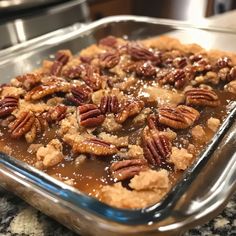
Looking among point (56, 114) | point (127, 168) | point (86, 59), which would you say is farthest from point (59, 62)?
point (127, 168)

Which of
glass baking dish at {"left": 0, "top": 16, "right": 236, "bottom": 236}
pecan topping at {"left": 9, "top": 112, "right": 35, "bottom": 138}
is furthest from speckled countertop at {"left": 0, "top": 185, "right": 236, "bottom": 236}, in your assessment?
pecan topping at {"left": 9, "top": 112, "right": 35, "bottom": 138}

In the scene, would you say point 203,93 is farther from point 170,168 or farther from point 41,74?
point 41,74

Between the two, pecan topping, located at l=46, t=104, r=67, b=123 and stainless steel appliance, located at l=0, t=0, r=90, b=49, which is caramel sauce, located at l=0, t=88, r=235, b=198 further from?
stainless steel appliance, located at l=0, t=0, r=90, b=49

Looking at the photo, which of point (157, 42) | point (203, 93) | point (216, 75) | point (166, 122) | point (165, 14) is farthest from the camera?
point (165, 14)

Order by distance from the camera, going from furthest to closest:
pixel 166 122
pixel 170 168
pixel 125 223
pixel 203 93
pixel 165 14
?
pixel 165 14 < pixel 203 93 < pixel 166 122 < pixel 170 168 < pixel 125 223

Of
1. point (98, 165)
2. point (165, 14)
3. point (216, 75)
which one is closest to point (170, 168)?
point (98, 165)

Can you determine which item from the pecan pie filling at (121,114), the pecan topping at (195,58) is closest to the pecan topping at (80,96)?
the pecan pie filling at (121,114)
